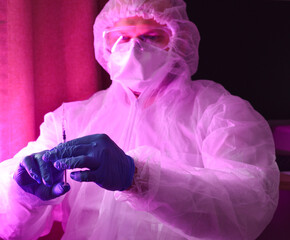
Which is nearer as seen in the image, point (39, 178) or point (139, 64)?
point (39, 178)

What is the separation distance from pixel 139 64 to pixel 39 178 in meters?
0.55

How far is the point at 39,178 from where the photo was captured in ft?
3.10

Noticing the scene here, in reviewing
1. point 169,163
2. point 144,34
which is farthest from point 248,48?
point 169,163

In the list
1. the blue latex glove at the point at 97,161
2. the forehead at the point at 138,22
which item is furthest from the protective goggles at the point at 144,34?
the blue latex glove at the point at 97,161

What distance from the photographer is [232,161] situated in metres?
1.02

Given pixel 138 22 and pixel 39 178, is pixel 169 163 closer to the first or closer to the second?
pixel 39 178

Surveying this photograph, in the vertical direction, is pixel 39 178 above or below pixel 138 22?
below

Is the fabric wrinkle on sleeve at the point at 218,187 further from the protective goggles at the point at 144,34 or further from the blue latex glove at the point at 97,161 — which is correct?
the protective goggles at the point at 144,34

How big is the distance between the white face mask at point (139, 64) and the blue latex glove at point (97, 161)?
42 cm

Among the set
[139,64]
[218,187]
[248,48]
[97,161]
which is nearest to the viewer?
[97,161]

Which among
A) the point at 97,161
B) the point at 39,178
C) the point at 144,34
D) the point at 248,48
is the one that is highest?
the point at 144,34

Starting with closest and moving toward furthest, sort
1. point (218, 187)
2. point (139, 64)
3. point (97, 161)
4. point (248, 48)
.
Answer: point (97, 161)
point (218, 187)
point (139, 64)
point (248, 48)

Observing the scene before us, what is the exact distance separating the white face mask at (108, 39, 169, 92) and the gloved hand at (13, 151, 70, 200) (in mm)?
452

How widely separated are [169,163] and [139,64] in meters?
0.44
